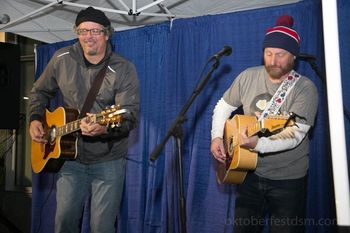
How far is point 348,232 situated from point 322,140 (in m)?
2.08

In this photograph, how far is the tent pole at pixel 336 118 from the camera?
2.90ft

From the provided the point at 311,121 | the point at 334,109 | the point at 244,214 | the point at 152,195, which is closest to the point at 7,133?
the point at 152,195

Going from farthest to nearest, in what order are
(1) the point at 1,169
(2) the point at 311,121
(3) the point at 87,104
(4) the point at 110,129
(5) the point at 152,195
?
1. (1) the point at 1,169
2. (5) the point at 152,195
3. (3) the point at 87,104
4. (4) the point at 110,129
5. (2) the point at 311,121

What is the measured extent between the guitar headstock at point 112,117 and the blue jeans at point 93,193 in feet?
1.15

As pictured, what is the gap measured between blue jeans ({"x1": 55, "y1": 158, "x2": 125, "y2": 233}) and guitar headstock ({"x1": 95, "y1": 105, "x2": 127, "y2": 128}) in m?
0.35

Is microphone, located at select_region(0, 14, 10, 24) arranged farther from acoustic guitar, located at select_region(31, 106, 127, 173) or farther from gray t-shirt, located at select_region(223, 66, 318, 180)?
gray t-shirt, located at select_region(223, 66, 318, 180)

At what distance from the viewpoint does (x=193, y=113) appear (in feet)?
11.0

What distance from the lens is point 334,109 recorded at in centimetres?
92

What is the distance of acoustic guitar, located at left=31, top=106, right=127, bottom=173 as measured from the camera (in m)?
2.48

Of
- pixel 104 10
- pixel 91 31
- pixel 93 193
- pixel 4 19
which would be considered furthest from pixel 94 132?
pixel 4 19

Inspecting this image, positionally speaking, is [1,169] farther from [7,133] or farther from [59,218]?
[59,218]

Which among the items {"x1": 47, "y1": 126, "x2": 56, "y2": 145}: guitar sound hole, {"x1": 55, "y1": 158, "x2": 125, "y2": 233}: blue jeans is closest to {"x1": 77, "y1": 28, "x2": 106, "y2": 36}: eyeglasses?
{"x1": 47, "y1": 126, "x2": 56, "y2": 145}: guitar sound hole

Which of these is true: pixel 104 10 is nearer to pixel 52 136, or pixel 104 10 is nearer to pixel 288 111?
pixel 52 136

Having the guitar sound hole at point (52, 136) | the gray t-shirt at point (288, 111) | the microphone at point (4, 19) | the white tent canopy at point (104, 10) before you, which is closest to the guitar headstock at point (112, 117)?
the guitar sound hole at point (52, 136)
